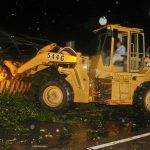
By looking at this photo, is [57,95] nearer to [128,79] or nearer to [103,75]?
[103,75]

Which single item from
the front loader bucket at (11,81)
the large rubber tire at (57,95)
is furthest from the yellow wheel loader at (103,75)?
the front loader bucket at (11,81)

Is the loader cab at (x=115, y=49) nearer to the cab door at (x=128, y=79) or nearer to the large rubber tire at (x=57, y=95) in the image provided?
the cab door at (x=128, y=79)

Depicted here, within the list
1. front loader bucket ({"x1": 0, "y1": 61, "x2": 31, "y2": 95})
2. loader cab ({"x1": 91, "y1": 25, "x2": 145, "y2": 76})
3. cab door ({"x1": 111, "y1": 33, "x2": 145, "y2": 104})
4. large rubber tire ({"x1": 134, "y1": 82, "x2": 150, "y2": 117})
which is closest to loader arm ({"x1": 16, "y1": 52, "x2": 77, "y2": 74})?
front loader bucket ({"x1": 0, "y1": 61, "x2": 31, "y2": 95})

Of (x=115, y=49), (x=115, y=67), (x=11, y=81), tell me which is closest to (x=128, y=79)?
(x=115, y=67)

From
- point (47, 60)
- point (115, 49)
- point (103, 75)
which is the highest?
point (115, 49)

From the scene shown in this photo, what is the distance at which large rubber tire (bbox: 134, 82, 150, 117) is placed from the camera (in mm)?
13484

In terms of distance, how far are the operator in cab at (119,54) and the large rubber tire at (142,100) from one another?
1.07 meters

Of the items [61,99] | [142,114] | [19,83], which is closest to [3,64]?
[19,83]

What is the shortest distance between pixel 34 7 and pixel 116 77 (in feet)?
66.7

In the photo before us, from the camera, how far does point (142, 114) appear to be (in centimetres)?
1355

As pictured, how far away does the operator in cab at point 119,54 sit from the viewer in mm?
13680

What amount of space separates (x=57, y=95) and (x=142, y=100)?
8.99 ft

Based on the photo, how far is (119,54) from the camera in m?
13.7

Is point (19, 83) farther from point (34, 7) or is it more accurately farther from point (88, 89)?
Answer: point (34, 7)
